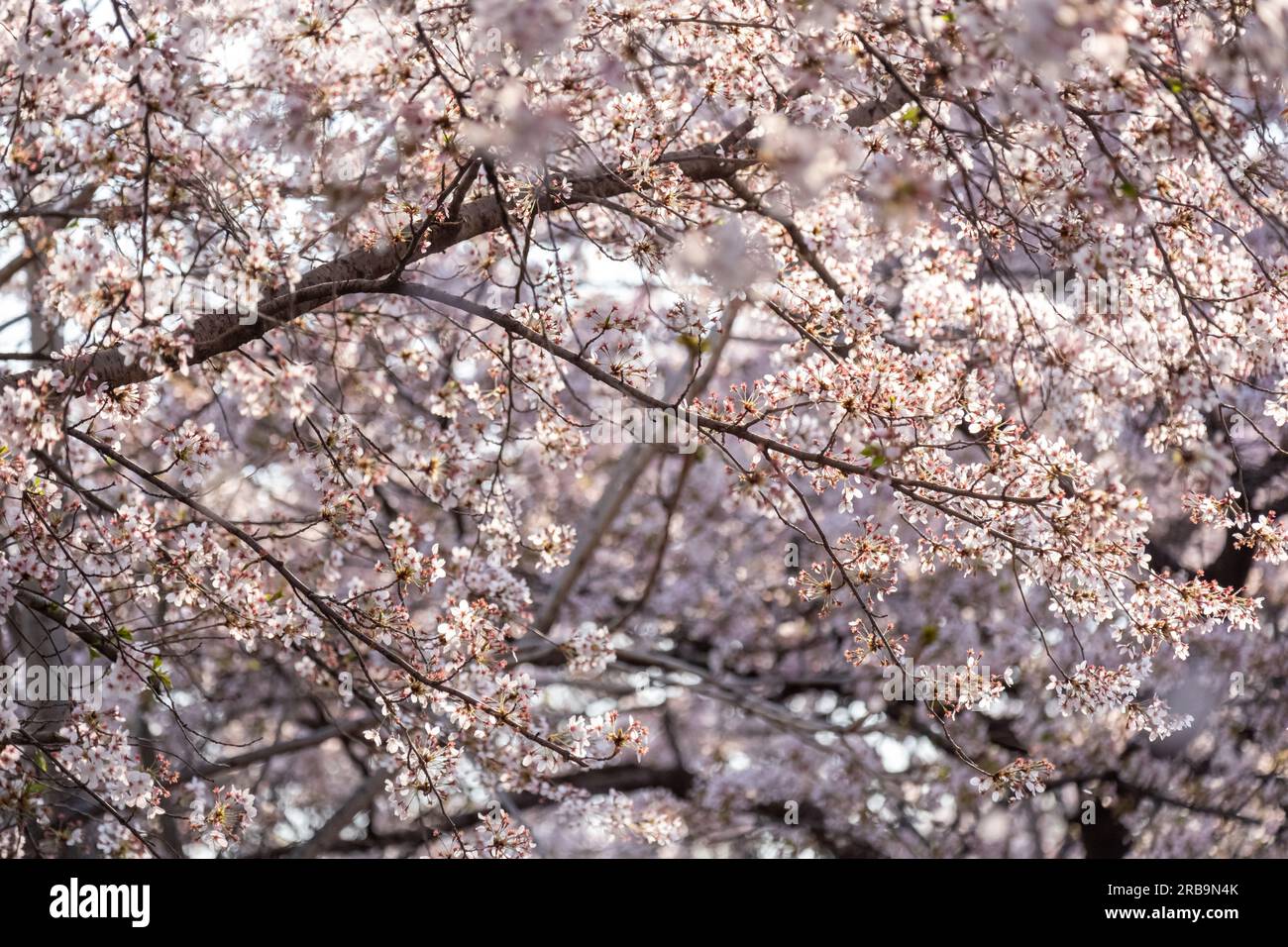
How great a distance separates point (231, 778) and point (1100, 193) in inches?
319

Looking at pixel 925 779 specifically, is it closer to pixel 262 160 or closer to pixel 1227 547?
pixel 1227 547

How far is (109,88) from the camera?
14.5 ft

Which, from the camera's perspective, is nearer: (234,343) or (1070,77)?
(1070,77)

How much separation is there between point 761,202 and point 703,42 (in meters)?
0.55

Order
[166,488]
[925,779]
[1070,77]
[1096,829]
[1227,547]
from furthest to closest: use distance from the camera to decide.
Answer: [925,779] < [1096,829] < [1227,547] < [166,488] < [1070,77]

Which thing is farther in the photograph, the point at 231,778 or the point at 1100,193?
the point at 231,778
